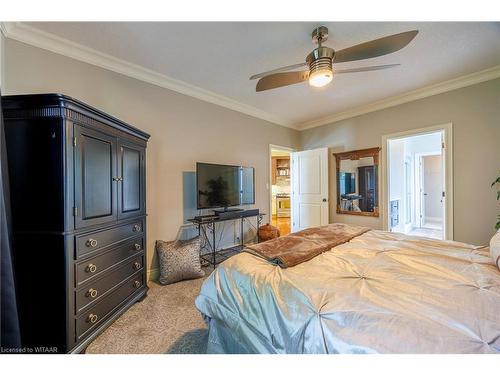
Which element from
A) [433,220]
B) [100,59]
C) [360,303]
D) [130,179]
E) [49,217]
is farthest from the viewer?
[433,220]

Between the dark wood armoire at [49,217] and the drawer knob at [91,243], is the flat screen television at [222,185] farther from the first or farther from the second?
the dark wood armoire at [49,217]

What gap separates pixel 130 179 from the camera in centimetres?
205

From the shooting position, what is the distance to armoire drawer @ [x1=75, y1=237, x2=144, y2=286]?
150 cm

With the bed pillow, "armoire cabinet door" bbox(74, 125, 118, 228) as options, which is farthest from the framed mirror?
"armoire cabinet door" bbox(74, 125, 118, 228)

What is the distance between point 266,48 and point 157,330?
9.03 feet

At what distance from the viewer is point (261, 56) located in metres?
2.22

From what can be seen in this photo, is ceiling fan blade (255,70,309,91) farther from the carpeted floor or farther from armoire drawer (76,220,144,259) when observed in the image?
the carpeted floor

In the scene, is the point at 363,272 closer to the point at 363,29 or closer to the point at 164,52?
the point at 363,29

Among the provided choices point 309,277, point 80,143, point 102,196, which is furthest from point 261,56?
point 309,277

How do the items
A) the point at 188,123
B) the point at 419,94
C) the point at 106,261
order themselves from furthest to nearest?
the point at 419,94 < the point at 188,123 < the point at 106,261

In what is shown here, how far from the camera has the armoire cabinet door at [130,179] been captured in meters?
1.92

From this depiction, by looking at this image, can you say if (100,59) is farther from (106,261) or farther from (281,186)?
(281,186)

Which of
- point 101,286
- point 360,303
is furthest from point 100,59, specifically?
point 360,303

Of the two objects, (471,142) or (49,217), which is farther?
(471,142)
